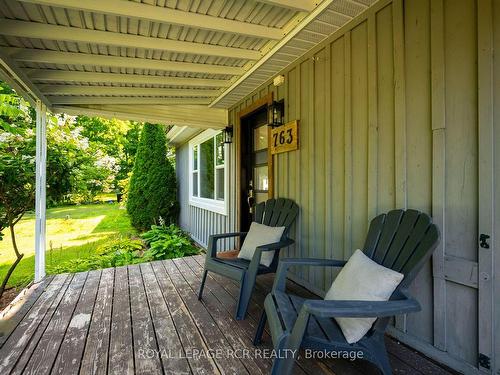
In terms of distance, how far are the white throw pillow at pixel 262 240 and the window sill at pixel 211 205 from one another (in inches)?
71.7

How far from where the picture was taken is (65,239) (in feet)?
22.3

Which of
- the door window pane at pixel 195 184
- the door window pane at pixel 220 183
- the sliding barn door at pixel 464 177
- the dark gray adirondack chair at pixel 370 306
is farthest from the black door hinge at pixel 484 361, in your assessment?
the door window pane at pixel 195 184

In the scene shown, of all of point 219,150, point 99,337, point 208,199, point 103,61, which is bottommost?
point 99,337

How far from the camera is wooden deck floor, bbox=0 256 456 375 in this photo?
5.30 ft

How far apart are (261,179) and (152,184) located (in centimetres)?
466

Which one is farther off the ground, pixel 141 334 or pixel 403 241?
pixel 403 241

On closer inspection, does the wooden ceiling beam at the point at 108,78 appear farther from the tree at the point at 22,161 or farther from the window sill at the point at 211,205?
the window sill at the point at 211,205

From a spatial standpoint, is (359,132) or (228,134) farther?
(228,134)

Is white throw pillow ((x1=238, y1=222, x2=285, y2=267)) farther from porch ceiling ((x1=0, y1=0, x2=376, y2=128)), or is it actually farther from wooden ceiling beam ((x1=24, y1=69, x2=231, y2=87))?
wooden ceiling beam ((x1=24, y1=69, x2=231, y2=87))

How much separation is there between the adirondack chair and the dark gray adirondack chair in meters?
0.40

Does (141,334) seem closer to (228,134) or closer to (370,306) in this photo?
(370,306)

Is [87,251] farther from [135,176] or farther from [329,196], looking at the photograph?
[329,196]

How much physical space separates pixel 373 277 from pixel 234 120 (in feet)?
10.7

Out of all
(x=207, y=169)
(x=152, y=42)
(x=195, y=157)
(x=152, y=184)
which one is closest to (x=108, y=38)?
(x=152, y=42)
